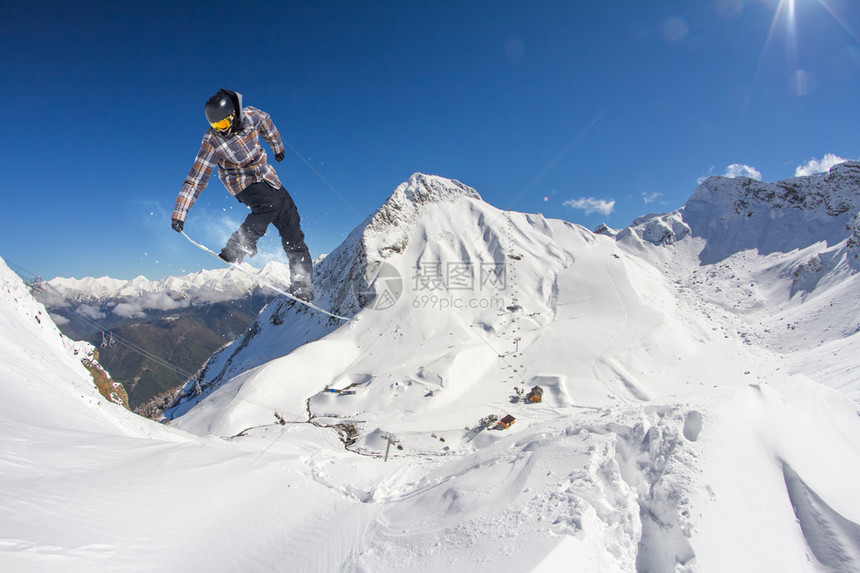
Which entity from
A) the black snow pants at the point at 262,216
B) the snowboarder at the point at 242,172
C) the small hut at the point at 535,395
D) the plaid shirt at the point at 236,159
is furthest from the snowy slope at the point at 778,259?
the plaid shirt at the point at 236,159

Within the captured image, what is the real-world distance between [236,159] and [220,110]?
49.6 inches

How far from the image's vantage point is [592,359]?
37344 mm

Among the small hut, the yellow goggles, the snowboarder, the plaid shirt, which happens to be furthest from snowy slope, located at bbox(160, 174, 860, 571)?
the yellow goggles

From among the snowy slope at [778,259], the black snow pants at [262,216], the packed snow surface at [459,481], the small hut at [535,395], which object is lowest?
the packed snow surface at [459,481]

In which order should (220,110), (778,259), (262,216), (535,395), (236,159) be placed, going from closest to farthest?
1. (220,110)
2. (236,159)
3. (262,216)
4. (535,395)
5. (778,259)

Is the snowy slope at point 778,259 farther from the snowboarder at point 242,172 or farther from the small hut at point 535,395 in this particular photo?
the snowboarder at point 242,172

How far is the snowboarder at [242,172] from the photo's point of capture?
5.74 m

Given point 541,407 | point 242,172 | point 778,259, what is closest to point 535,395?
point 541,407

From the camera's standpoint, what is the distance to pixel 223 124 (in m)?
5.63

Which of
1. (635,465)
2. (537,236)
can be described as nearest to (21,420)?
(635,465)

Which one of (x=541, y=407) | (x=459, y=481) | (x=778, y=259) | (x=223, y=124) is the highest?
(x=778, y=259)

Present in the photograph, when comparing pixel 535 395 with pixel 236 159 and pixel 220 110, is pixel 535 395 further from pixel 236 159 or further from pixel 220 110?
pixel 220 110

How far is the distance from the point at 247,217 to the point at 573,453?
28.8 ft

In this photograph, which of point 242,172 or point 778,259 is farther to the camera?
point 778,259
